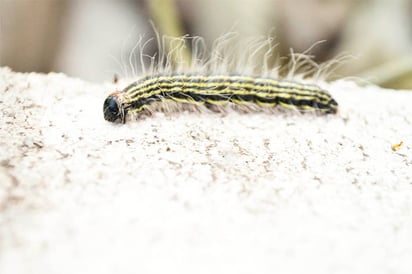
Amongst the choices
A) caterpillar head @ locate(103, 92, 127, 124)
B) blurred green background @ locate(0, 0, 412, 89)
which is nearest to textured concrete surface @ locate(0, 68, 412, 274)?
caterpillar head @ locate(103, 92, 127, 124)

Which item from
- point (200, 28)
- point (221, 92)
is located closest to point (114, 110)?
point (221, 92)

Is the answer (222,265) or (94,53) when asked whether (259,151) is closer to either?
(222,265)

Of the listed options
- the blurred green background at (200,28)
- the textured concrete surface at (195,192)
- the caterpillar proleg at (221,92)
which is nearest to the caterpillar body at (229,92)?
the caterpillar proleg at (221,92)

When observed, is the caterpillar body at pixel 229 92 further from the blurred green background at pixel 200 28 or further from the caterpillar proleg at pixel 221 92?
the blurred green background at pixel 200 28

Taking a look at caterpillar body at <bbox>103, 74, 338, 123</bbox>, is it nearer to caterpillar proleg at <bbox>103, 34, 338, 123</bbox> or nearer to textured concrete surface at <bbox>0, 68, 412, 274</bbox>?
caterpillar proleg at <bbox>103, 34, 338, 123</bbox>

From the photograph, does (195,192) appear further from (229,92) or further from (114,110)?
(229,92)

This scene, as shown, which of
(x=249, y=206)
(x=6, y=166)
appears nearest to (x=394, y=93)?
(x=249, y=206)
